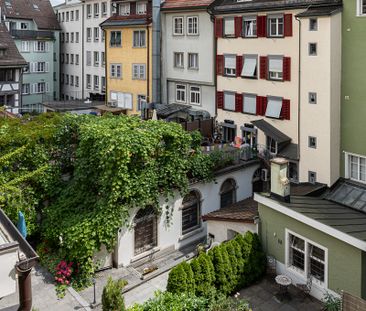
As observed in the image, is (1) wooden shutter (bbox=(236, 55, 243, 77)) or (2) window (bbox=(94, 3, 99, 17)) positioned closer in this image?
(1) wooden shutter (bbox=(236, 55, 243, 77))

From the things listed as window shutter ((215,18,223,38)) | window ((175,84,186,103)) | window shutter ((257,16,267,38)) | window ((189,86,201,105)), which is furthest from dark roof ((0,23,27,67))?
window shutter ((257,16,267,38))

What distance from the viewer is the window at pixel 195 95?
3709 cm

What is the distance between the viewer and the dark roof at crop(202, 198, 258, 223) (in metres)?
22.6

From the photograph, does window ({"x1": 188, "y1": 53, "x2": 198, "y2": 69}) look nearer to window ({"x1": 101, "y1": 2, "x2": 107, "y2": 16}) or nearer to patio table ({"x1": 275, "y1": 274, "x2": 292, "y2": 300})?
patio table ({"x1": 275, "y1": 274, "x2": 292, "y2": 300})

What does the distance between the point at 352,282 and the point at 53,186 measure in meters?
14.6

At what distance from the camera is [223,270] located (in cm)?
1947

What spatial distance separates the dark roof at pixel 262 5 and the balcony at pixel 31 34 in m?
35.3

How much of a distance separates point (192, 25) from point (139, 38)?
649cm

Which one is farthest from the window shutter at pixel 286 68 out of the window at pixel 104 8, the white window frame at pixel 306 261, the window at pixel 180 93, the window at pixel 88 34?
the window at pixel 88 34

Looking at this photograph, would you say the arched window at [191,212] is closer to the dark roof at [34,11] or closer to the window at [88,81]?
the window at [88,81]

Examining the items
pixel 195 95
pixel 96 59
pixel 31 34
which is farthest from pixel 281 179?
pixel 31 34

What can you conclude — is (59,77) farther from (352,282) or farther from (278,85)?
(352,282)

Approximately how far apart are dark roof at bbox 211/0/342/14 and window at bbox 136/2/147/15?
8.73m

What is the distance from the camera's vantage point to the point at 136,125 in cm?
2350
